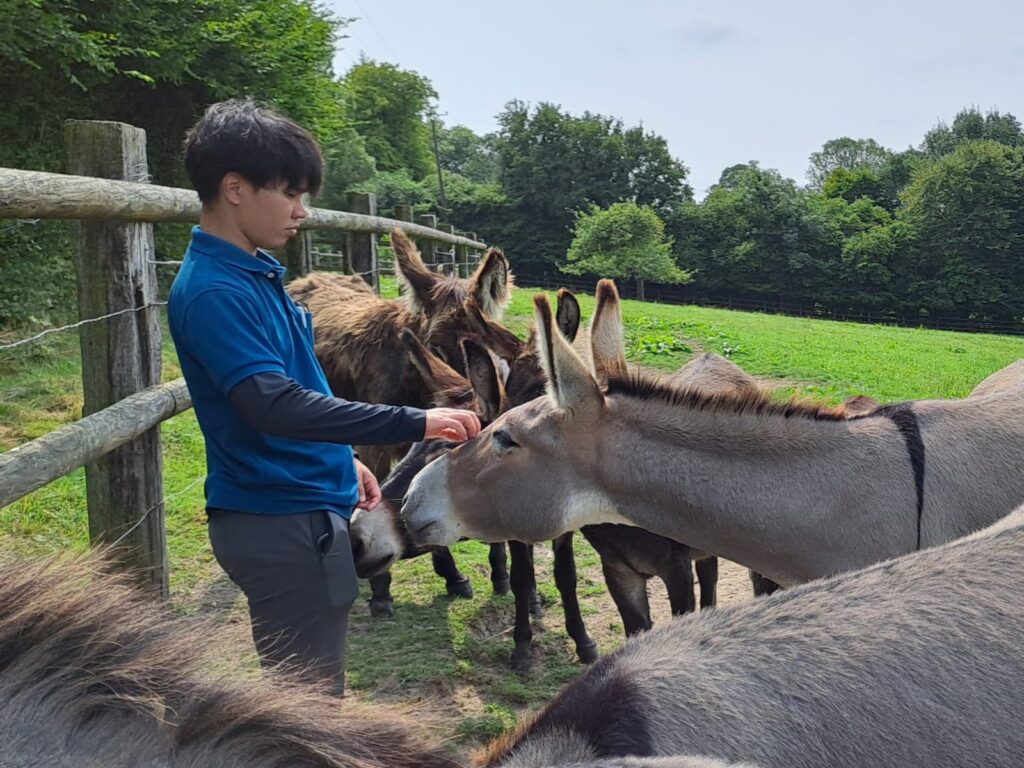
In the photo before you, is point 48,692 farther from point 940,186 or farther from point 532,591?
point 940,186

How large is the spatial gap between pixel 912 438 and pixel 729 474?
68 cm

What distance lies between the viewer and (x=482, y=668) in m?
4.30

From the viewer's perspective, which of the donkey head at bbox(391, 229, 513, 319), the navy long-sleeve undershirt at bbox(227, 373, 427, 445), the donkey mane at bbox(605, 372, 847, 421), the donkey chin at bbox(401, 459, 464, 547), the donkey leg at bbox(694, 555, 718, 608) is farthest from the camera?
the donkey head at bbox(391, 229, 513, 319)

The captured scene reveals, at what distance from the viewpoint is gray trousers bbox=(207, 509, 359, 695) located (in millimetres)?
2242

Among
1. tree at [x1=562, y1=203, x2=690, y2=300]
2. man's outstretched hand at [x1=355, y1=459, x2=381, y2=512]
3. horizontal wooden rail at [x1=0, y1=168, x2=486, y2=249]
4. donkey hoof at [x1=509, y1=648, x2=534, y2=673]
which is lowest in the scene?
donkey hoof at [x1=509, y1=648, x2=534, y2=673]

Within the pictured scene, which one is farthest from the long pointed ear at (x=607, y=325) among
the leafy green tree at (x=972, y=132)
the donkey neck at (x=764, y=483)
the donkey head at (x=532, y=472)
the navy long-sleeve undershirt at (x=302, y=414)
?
the leafy green tree at (x=972, y=132)

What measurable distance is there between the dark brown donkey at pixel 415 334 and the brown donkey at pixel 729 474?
1.49m

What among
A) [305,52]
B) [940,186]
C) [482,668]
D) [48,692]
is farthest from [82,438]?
[940,186]

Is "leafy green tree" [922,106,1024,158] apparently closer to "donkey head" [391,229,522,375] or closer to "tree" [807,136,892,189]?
"tree" [807,136,892,189]

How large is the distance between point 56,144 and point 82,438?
368 inches

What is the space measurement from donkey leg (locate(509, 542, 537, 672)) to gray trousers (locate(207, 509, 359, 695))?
2.15 metres

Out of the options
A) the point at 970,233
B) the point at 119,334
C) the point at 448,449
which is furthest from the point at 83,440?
the point at 970,233

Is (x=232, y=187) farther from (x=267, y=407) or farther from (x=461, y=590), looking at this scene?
(x=461, y=590)

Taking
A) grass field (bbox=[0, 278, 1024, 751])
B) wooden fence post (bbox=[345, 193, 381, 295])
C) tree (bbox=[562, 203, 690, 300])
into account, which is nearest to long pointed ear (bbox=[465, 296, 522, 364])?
grass field (bbox=[0, 278, 1024, 751])
